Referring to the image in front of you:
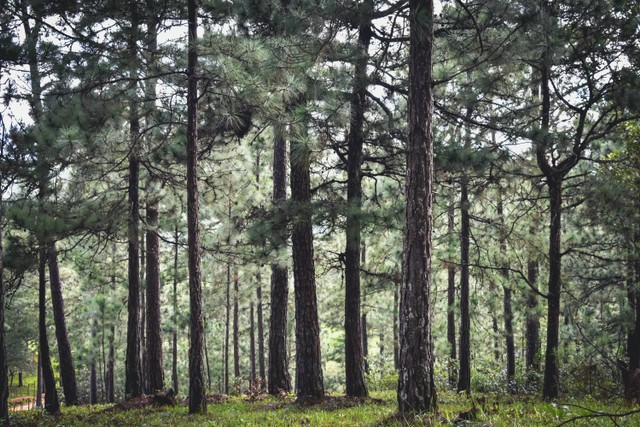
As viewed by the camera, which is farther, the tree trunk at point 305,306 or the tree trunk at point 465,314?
the tree trunk at point 465,314

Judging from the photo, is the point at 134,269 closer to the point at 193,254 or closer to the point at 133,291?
the point at 133,291

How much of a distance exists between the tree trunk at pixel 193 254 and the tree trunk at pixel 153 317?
4.17 meters

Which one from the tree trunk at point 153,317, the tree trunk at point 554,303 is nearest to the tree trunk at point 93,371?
the tree trunk at point 153,317

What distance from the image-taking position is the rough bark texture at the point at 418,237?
5.58m

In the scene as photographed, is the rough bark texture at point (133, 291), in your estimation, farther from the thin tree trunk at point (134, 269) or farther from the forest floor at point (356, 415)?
the forest floor at point (356, 415)

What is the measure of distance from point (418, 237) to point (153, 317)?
29.5 feet

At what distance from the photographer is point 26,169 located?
933cm

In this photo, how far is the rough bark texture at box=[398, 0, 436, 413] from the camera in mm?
5582

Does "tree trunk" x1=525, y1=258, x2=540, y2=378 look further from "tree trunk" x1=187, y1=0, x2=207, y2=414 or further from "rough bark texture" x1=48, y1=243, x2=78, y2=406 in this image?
"rough bark texture" x1=48, y1=243, x2=78, y2=406

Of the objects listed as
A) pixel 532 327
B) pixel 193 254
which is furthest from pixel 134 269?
pixel 532 327

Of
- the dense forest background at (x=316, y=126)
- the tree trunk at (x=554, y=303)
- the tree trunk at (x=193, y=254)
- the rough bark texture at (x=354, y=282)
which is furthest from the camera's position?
the rough bark texture at (x=354, y=282)

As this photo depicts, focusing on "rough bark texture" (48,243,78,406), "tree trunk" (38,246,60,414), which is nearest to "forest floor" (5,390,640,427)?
"tree trunk" (38,246,60,414)

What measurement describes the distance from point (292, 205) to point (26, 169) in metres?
5.37

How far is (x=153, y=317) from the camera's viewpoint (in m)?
12.3
